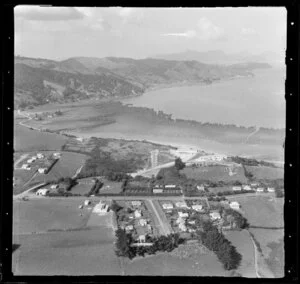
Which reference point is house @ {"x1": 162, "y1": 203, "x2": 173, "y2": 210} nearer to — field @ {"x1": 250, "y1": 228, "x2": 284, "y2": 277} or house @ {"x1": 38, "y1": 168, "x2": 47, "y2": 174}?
field @ {"x1": 250, "y1": 228, "x2": 284, "y2": 277}

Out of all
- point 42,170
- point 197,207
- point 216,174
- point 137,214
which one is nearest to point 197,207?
point 197,207

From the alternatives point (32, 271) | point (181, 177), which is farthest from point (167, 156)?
point (32, 271)

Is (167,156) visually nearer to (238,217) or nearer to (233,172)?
(233,172)

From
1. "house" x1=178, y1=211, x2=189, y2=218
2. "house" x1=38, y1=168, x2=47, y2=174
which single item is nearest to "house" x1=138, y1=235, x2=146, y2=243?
"house" x1=178, y1=211, x2=189, y2=218

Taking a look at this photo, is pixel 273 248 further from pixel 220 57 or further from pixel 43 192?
pixel 43 192

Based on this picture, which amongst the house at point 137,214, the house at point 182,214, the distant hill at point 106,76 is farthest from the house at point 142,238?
the distant hill at point 106,76

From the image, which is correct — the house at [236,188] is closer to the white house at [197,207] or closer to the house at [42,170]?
the white house at [197,207]

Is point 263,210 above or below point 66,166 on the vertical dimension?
below
